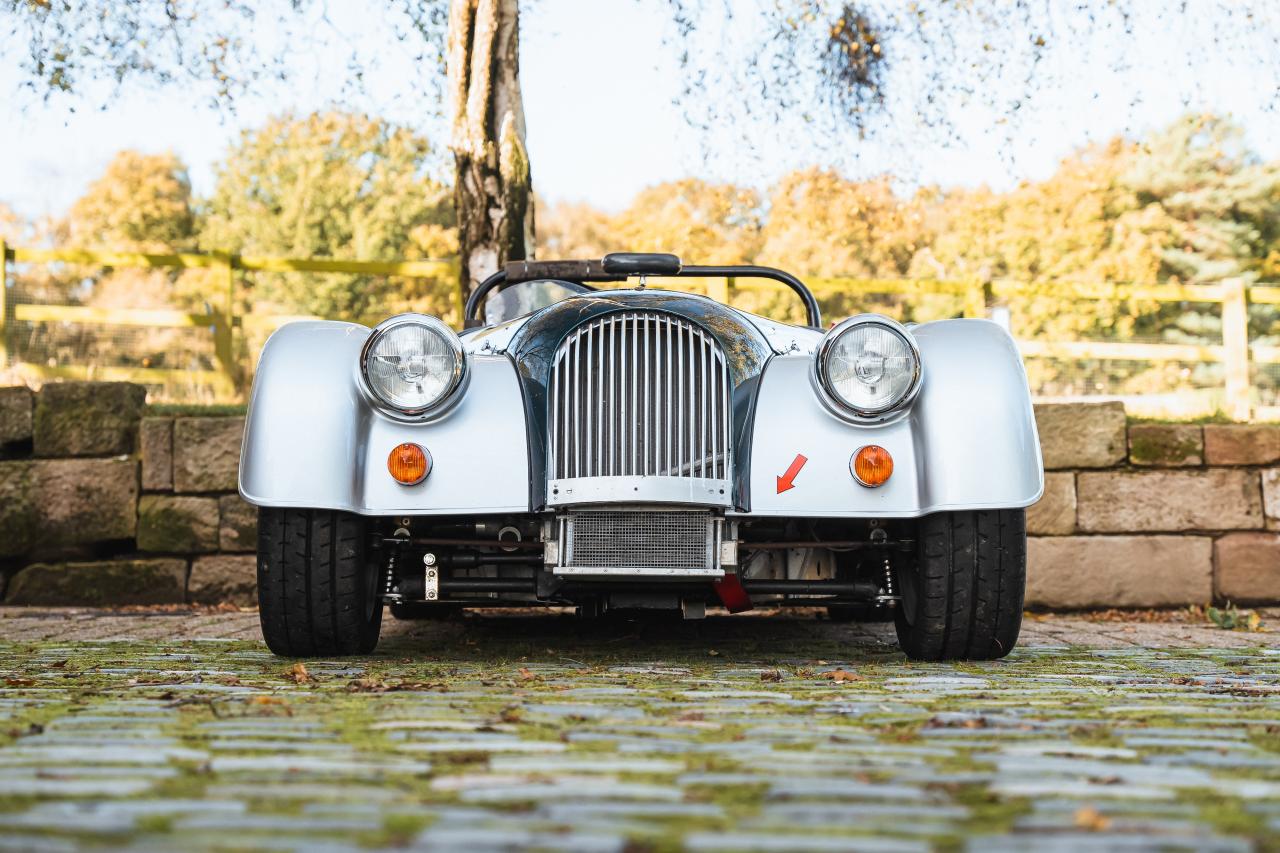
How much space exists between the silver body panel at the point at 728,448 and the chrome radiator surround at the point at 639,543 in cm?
10

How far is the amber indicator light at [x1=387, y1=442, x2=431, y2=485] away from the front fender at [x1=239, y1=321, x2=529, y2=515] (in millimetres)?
18

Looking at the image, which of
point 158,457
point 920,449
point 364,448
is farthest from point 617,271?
point 158,457

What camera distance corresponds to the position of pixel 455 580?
3.69 m

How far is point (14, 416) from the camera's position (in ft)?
21.6

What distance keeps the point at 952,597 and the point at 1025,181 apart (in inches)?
253

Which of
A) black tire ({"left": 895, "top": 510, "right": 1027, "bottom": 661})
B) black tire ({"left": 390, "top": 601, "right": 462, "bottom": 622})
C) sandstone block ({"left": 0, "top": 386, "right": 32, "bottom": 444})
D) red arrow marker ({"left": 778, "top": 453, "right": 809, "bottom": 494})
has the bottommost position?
black tire ({"left": 390, "top": 601, "right": 462, "bottom": 622})

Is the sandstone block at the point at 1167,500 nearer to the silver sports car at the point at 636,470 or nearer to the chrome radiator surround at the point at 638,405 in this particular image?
the silver sports car at the point at 636,470

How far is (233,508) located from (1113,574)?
4.56 meters

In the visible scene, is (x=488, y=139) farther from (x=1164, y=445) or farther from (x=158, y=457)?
(x=1164, y=445)

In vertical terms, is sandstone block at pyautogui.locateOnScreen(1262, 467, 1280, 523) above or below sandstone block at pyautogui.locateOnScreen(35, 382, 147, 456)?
below

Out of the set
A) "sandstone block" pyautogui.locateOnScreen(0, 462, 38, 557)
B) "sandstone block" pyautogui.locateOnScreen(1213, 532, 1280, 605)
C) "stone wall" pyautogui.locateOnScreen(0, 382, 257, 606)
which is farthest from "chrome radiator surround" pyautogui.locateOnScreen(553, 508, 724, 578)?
"sandstone block" pyautogui.locateOnScreen(1213, 532, 1280, 605)

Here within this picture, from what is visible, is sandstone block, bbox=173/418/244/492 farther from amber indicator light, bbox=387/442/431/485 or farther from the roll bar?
amber indicator light, bbox=387/442/431/485

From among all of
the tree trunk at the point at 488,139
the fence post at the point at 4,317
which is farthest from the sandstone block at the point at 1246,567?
the fence post at the point at 4,317

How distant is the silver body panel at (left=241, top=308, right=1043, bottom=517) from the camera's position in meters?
3.54
